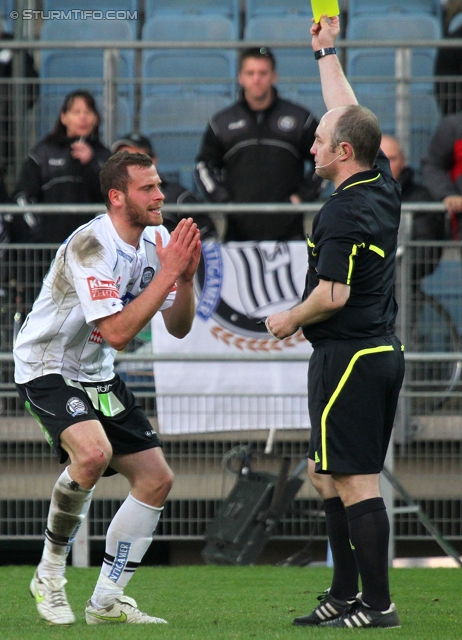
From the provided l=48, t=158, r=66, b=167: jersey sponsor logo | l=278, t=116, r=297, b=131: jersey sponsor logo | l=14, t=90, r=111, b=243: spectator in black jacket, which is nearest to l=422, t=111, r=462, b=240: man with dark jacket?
l=278, t=116, r=297, b=131: jersey sponsor logo

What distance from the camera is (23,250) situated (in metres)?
7.45

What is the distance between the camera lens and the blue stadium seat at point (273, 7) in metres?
10.9

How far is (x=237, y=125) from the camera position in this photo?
8109mm

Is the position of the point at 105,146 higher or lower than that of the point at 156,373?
higher

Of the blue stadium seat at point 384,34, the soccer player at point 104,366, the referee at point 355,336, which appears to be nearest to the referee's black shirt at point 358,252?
the referee at point 355,336

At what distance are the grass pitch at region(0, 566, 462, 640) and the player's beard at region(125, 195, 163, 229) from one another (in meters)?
1.82

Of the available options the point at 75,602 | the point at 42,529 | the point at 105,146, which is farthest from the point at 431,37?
the point at 75,602

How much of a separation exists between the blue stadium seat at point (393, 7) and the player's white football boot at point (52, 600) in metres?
7.87

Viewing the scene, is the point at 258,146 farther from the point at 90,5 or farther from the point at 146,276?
the point at 90,5

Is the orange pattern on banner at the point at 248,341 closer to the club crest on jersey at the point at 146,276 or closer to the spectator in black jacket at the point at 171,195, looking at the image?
the spectator in black jacket at the point at 171,195

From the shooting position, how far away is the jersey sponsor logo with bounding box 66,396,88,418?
4.71 metres

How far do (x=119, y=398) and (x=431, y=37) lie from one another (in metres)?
6.73

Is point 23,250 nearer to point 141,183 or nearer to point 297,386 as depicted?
point 297,386

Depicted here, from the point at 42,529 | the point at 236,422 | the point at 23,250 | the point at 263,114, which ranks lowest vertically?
the point at 42,529
